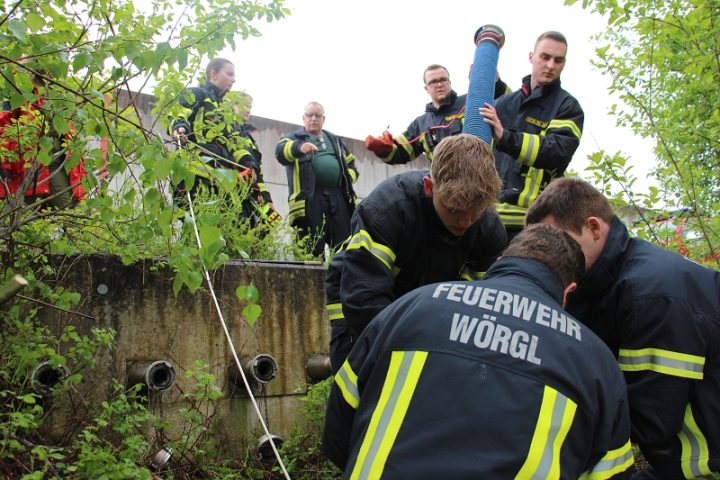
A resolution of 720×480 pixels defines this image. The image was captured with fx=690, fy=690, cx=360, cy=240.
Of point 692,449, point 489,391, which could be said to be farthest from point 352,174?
point 489,391

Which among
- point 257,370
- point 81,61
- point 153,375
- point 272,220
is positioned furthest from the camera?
point 272,220

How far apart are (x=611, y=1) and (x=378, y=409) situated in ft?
11.1

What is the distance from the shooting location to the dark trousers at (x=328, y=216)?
19.5 feet

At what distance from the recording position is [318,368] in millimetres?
4344

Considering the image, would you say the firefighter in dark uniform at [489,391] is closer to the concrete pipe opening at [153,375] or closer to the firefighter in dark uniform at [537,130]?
the concrete pipe opening at [153,375]

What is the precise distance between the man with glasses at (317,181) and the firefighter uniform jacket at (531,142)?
2.03 meters

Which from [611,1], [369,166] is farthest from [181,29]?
[369,166]

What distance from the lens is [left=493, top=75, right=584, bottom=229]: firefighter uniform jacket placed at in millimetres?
3887

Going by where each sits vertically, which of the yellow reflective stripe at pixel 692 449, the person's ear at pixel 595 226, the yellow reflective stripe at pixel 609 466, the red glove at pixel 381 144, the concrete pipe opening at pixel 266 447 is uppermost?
the red glove at pixel 381 144

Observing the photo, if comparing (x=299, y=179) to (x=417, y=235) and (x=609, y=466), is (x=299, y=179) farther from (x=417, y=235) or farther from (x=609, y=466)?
(x=609, y=466)

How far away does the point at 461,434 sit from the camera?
5.18 feet

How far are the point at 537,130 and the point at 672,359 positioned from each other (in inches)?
89.2

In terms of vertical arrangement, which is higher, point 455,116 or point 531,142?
point 455,116

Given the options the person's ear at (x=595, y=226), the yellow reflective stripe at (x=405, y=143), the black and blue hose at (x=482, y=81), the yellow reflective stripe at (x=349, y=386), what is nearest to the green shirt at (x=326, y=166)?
the yellow reflective stripe at (x=405, y=143)
